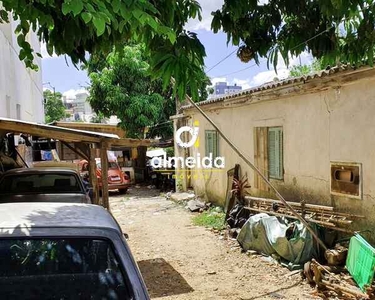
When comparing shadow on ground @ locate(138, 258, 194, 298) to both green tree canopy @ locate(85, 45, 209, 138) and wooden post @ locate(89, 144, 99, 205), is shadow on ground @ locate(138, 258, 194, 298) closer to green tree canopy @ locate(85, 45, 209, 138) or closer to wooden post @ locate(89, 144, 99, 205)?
wooden post @ locate(89, 144, 99, 205)

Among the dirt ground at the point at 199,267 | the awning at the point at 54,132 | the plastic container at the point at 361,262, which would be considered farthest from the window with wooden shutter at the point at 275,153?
the plastic container at the point at 361,262

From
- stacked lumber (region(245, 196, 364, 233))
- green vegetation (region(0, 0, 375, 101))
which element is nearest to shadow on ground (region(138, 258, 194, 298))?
stacked lumber (region(245, 196, 364, 233))

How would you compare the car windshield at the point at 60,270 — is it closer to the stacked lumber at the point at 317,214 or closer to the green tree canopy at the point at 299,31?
the green tree canopy at the point at 299,31

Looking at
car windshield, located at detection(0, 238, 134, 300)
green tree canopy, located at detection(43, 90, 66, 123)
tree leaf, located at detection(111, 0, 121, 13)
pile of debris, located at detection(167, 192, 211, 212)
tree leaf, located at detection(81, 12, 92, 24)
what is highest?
green tree canopy, located at detection(43, 90, 66, 123)

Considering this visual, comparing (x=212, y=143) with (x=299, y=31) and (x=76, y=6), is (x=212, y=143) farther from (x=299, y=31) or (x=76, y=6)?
(x=76, y=6)

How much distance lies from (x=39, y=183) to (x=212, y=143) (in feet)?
21.7

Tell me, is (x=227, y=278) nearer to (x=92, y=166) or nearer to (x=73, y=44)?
(x=92, y=166)

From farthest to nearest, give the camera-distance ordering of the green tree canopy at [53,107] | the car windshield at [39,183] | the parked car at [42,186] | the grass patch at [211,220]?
the green tree canopy at [53,107] < the grass patch at [211,220] < the car windshield at [39,183] < the parked car at [42,186]

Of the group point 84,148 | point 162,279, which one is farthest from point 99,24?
point 84,148

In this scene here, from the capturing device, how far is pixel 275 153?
9.27m

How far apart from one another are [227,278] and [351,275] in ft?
6.46

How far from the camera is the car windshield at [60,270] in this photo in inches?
79.4

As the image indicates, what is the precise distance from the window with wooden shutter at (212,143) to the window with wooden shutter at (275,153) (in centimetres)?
336

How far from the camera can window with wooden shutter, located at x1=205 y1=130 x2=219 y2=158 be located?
12.8 meters
